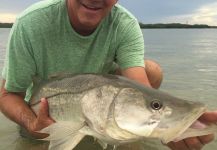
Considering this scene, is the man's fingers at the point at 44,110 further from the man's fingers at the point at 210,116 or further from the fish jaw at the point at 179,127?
the man's fingers at the point at 210,116

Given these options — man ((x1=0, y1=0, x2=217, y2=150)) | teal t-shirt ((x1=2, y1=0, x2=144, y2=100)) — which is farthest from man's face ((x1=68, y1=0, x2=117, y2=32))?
teal t-shirt ((x1=2, y1=0, x2=144, y2=100))

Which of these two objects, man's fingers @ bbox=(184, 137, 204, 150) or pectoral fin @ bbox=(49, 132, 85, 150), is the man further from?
man's fingers @ bbox=(184, 137, 204, 150)

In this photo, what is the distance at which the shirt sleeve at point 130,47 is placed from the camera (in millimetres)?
4566

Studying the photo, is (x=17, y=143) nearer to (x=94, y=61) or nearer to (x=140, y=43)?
(x=94, y=61)

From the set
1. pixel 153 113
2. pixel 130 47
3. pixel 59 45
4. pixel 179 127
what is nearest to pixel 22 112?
pixel 59 45

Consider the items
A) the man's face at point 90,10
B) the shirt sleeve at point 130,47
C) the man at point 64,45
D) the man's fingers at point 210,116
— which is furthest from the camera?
the shirt sleeve at point 130,47

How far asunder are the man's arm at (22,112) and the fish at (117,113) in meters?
0.07

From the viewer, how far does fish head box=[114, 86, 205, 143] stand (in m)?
2.89

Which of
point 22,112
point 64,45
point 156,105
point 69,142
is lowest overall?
point 22,112

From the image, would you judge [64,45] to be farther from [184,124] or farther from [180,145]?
[184,124]

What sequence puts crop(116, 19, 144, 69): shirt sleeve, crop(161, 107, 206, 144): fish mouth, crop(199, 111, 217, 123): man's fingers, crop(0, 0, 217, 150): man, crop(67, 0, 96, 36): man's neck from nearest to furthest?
crop(161, 107, 206, 144): fish mouth
crop(199, 111, 217, 123): man's fingers
crop(0, 0, 217, 150): man
crop(67, 0, 96, 36): man's neck
crop(116, 19, 144, 69): shirt sleeve

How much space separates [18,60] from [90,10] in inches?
33.5

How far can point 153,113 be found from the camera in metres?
2.96

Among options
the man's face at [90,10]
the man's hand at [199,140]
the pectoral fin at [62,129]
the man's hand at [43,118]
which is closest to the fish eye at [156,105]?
the man's hand at [199,140]
